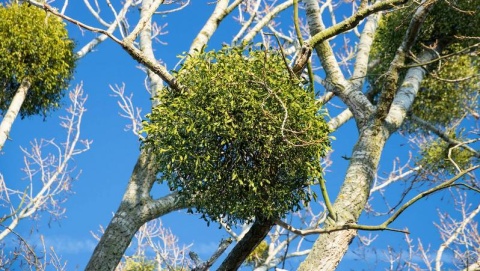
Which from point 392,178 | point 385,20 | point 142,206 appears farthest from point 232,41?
point 392,178

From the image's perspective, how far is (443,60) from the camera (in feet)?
22.3

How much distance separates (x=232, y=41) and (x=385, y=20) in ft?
5.92

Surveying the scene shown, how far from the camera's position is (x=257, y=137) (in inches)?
133

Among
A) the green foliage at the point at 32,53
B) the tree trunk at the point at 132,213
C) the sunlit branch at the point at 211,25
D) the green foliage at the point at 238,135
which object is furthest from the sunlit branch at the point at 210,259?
the green foliage at the point at 32,53

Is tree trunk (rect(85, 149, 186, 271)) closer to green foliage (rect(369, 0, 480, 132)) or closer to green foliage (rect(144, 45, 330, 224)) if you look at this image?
green foliage (rect(144, 45, 330, 224))

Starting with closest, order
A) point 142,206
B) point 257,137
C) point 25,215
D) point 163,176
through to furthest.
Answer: point 257,137 → point 163,176 → point 142,206 → point 25,215

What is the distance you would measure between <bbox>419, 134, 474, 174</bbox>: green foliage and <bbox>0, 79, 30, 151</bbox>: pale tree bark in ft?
15.5

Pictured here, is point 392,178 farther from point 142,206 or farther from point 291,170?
point 291,170

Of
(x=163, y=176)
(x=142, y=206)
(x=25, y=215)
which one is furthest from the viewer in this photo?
(x=25, y=215)

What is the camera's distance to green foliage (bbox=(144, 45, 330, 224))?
3363mm

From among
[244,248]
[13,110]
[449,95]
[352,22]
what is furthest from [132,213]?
[449,95]

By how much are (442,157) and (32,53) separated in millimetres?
4958

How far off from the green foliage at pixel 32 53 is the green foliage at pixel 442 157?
450cm

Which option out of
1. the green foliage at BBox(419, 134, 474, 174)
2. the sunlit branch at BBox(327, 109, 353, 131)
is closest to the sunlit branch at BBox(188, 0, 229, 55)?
the sunlit branch at BBox(327, 109, 353, 131)
